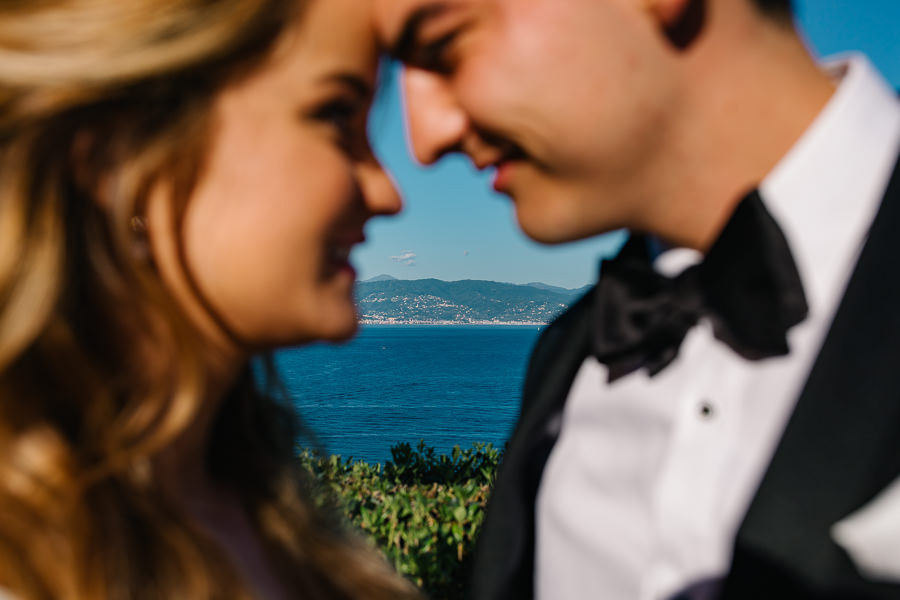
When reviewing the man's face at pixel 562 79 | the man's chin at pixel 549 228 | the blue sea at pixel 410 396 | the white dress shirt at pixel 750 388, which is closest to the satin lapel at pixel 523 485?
the white dress shirt at pixel 750 388

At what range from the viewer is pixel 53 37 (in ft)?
4.70

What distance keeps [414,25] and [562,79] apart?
408mm

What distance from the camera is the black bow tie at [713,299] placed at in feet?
6.03

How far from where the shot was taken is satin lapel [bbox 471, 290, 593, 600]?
8.04 ft

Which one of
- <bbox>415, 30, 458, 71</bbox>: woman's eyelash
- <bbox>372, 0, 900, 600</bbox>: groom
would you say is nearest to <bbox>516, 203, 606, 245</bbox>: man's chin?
<bbox>372, 0, 900, 600</bbox>: groom

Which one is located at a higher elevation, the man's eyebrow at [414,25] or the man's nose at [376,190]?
the man's eyebrow at [414,25]

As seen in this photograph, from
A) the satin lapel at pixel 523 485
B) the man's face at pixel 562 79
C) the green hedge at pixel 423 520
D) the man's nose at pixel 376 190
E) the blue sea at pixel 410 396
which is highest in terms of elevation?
the man's face at pixel 562 79

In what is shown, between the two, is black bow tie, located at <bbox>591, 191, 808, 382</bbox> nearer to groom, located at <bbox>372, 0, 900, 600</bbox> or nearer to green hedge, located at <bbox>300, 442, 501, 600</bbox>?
groom, located at <bbox>372, 0, 900, 600</bbox>

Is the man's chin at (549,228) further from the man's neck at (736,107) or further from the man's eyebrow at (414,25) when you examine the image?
the man's eyebrow at (414,25)

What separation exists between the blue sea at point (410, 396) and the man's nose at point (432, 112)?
31.2 metres

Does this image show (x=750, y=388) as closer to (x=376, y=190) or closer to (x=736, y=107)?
(x=736, y=107)

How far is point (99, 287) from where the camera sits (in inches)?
61.5

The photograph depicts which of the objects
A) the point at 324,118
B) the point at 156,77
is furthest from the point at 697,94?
the point at 156,77

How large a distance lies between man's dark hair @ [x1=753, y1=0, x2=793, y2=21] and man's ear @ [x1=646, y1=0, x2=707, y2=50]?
0.18 metres
